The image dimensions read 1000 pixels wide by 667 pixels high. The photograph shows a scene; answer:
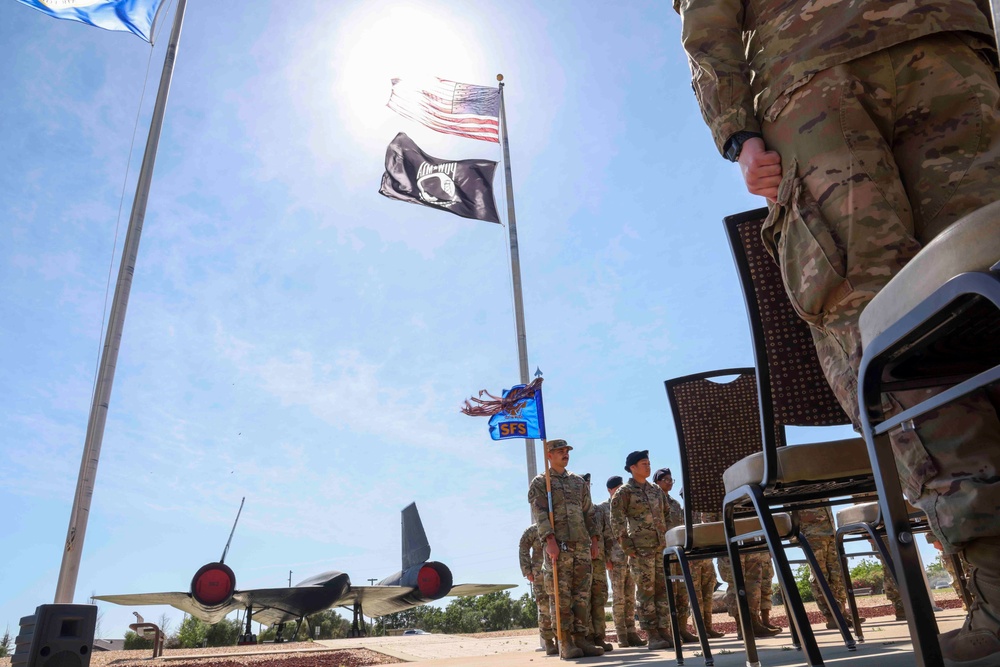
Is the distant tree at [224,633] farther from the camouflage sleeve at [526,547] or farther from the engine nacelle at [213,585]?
the camouflage sleeve at [526,547]

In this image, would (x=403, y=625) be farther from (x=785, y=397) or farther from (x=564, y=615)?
(x=785, y=397)

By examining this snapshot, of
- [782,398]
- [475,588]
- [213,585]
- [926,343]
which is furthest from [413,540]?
[926,343]

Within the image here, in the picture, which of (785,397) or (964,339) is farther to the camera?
(785,397)

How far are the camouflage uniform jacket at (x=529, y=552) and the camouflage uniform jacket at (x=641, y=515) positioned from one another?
1.32 metres

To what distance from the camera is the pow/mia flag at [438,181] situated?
11.5m

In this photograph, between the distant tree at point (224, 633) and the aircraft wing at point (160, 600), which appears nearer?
the aircraft wing at point (160, 600)

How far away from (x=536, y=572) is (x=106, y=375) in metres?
5.19

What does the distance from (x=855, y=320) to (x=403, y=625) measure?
59.3 meters

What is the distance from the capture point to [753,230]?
1.78 metres

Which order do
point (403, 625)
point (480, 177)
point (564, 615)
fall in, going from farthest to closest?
point (403, 625), point (480, 177), point (564, 615)

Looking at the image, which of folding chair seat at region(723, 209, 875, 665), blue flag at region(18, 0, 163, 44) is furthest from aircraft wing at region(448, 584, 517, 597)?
folding chair seat at region(723, 209, 875, 665)

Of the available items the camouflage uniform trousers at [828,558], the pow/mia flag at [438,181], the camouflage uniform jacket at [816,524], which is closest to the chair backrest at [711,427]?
the camouflage uniform jacket at [816,524]

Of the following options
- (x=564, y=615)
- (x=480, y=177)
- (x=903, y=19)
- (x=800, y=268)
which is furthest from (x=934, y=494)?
(x=480, y=177)

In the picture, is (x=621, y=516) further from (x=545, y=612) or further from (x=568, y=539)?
(x=545, y=612)
